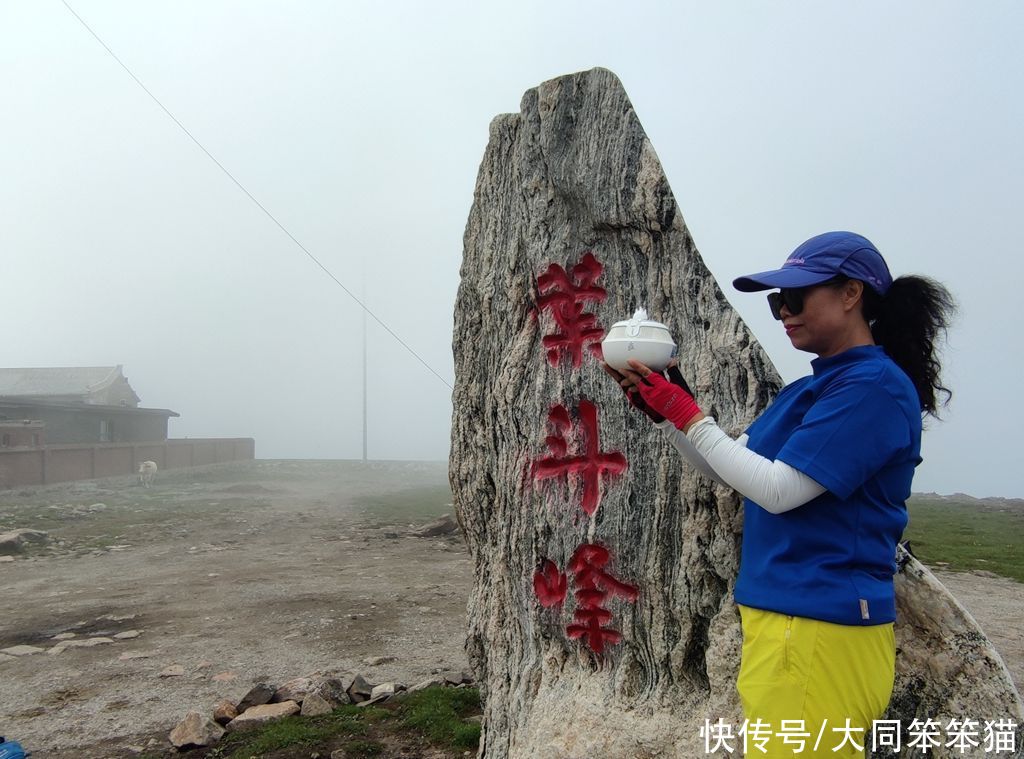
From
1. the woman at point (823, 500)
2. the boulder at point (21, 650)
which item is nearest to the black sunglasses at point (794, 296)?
the woman at point (823, 500)

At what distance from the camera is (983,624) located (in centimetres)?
761

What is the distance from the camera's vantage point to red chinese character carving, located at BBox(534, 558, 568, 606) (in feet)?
11.5

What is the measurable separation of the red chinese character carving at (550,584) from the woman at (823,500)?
1.37m

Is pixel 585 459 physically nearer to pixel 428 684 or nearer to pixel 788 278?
pixel 788 278

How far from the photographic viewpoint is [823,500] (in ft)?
→ 6.54

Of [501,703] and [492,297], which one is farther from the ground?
[492,297]

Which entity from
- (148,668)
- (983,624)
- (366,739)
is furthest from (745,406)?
(983,624)

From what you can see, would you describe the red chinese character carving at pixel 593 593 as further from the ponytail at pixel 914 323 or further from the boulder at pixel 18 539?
the boulder at pixel 18 539

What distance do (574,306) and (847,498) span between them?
191cm

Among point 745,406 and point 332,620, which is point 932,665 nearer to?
point 745,406

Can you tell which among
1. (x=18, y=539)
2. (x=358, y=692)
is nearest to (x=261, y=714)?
(x=358, y=692)

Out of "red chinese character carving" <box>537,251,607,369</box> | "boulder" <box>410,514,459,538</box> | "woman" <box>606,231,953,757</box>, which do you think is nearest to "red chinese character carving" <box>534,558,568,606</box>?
"red chinese character carving" <box>537,251,607,369</box>

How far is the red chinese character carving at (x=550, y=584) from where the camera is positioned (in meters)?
3.50

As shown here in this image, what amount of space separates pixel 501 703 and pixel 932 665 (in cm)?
200
